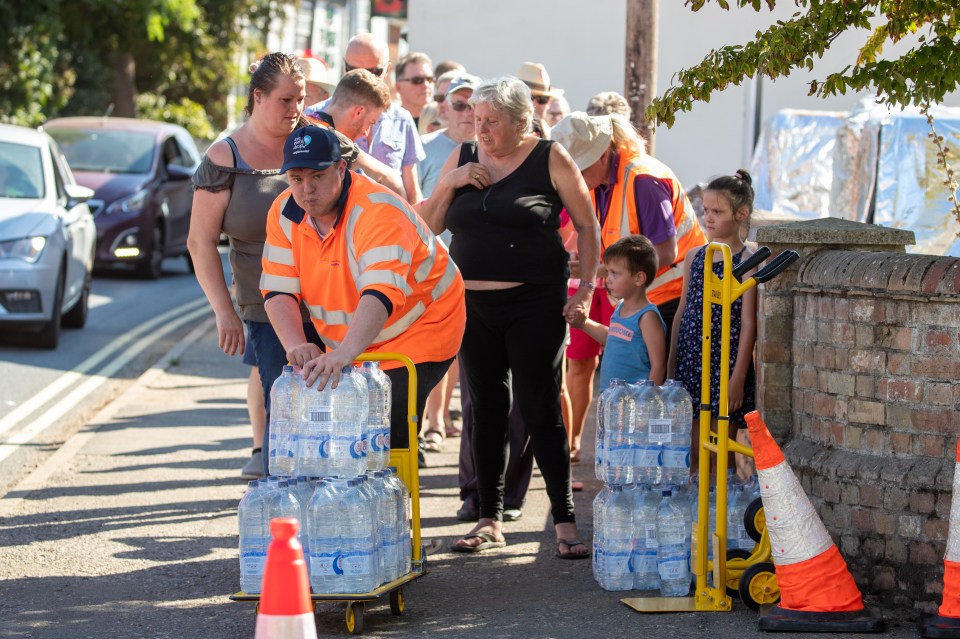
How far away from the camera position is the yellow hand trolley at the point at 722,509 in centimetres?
564

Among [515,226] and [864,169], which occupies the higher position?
[864,169]

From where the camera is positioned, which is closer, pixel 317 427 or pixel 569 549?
pixel 317 427

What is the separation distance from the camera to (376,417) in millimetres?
5582

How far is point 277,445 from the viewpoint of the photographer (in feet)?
18.0

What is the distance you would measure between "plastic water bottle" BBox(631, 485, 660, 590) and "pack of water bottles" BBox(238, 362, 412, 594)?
107 centimetres

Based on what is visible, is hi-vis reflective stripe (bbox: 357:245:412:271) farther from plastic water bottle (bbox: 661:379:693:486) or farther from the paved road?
the paved road

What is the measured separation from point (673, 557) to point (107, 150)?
15.7 meters

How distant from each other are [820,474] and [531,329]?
1463 mm

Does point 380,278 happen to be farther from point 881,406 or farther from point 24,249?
point 24,249

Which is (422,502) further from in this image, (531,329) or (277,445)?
(277,445)

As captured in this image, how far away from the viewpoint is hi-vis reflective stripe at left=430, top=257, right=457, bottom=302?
5.99 metres

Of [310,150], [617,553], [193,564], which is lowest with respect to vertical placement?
[193,564]

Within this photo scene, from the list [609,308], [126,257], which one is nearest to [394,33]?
[126,257]

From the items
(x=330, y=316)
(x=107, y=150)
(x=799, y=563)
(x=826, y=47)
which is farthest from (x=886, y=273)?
(x=107, y=150)
